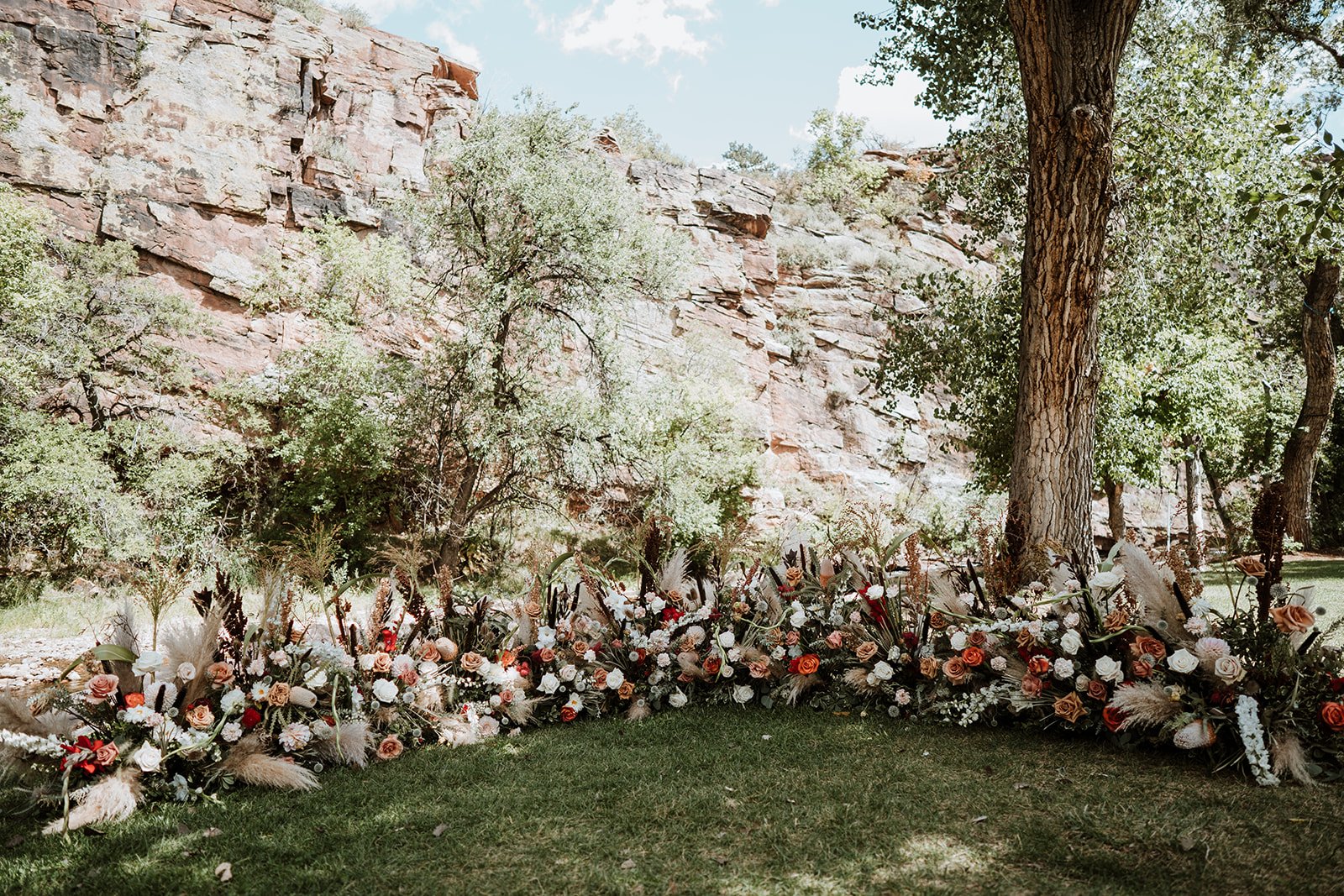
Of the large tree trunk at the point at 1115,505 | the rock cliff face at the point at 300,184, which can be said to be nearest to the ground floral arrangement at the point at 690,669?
the rock cliff face at the point at 300,184

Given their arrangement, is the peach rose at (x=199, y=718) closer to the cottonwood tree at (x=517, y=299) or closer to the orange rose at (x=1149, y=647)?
the orange rose at (x=1149, y=647)

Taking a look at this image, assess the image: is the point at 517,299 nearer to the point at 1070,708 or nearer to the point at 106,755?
the point at 106,755

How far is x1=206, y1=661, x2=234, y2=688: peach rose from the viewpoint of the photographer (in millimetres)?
3166

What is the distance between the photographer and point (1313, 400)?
42.7 feet

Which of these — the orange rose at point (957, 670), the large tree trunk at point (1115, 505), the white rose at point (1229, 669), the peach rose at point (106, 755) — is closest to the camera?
the peach rose at point (106, 755)

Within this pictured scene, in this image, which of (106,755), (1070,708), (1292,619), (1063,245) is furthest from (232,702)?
(1063,245)

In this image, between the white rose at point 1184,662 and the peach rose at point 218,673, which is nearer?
the white rose at point 1184,662

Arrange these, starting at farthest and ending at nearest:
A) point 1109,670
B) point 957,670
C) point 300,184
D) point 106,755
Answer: point 300,184 → point 957,670 → point 1109,670 → point 106,755

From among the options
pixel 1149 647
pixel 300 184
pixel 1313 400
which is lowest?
pixel 1149 647

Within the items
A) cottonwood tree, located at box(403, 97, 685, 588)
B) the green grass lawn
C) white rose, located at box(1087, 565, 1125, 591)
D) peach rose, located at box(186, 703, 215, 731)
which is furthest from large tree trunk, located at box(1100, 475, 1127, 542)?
peach rose, located at box(186, 703, 215, 731)

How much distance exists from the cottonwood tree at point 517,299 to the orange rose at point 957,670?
8497 mm

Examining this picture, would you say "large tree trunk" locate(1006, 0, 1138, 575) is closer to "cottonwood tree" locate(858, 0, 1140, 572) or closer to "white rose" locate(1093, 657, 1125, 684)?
"cottonwood tree" locate(858, 0, 1140, 572)

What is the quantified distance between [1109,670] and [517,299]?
9.93 metres

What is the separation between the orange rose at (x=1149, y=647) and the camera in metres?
3.21
